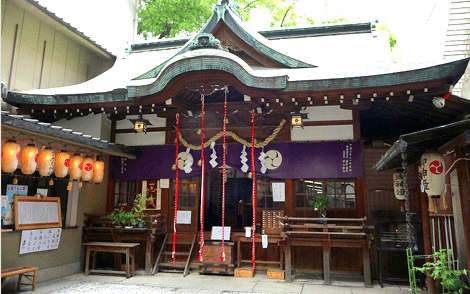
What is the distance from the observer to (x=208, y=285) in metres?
8.56

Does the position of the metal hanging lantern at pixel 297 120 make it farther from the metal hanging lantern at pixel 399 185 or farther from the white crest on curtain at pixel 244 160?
the metal hanging lantern at pixel 399 185

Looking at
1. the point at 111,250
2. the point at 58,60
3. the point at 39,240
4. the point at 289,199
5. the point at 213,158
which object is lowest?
the point at 111,250

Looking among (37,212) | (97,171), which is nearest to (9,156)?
(37,212)

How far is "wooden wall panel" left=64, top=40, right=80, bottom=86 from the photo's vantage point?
12.0 metres

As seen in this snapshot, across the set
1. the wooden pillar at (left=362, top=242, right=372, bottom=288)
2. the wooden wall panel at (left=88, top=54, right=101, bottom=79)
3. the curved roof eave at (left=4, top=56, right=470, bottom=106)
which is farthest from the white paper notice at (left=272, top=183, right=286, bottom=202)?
the wooden wall panel at (left=88, top=54, right=101, bottom=79)

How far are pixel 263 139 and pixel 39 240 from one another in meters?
6.37

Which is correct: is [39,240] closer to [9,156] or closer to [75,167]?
[75,167]

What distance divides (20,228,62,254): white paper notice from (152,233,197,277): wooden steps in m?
2.72

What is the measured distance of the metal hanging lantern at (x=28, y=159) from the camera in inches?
301

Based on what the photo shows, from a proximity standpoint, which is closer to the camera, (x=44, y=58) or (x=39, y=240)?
(x=39, y=240)

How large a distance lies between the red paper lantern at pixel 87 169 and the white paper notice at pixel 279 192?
16.7ft

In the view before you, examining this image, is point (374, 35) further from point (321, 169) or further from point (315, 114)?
point (321, 169)

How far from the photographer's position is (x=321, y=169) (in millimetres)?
9500

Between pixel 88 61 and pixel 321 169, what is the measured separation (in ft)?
31.5
